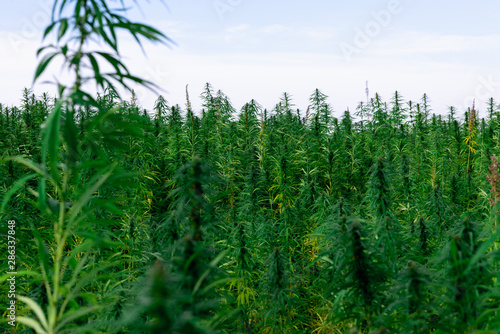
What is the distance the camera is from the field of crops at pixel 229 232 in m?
1.66

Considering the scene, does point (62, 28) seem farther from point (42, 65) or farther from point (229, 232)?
point (229, 232)

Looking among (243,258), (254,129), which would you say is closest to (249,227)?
(243,258)

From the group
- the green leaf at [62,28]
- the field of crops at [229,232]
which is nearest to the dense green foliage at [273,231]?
the field of crops at [229,232]

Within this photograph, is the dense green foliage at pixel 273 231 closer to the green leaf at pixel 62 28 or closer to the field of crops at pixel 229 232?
the field of crops at pixel 229 232

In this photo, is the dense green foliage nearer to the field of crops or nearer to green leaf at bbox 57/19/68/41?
the field of crops

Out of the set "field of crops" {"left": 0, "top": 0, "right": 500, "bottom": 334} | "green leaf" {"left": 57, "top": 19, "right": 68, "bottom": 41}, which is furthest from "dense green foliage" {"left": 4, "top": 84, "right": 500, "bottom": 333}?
"green leaf" {"left": 57, "top": 19, "right": 68, "bottom": 41}

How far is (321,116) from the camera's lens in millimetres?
9320

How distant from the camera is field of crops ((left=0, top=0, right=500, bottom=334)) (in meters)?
1.66

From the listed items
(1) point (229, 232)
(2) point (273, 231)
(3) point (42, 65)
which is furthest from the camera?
(1) point (229, 232)

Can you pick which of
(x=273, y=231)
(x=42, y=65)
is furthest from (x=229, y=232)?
(x=42, y=65)

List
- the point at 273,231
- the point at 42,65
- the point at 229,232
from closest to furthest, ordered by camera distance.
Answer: the point at 42,65 → the point at 273,231 → the point at 229,232

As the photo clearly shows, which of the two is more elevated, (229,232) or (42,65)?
(42,65)

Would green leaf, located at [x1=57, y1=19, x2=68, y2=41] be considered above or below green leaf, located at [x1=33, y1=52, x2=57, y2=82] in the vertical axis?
above

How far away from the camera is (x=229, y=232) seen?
16.8ft
